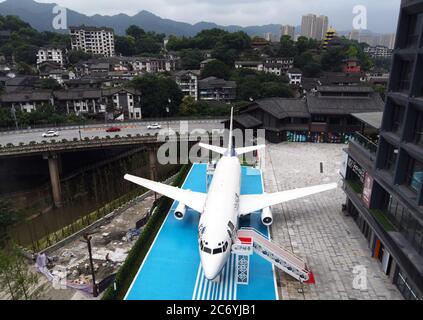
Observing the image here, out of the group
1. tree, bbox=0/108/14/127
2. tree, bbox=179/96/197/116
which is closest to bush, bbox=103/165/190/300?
tree, bbox=179/96/197/116

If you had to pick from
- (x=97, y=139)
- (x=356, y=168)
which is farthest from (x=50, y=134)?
(x=356, y=168)

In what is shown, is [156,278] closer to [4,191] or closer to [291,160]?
[291,160]

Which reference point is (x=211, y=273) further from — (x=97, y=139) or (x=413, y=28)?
(x=97, y=139)

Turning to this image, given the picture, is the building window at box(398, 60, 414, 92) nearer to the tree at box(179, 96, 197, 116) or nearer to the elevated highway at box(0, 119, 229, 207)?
the elevated highway at box(0, 119, 229, 207)

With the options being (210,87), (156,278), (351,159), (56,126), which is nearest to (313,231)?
(351,159)

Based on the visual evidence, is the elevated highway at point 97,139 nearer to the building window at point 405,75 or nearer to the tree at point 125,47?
the building window at point 405,75
